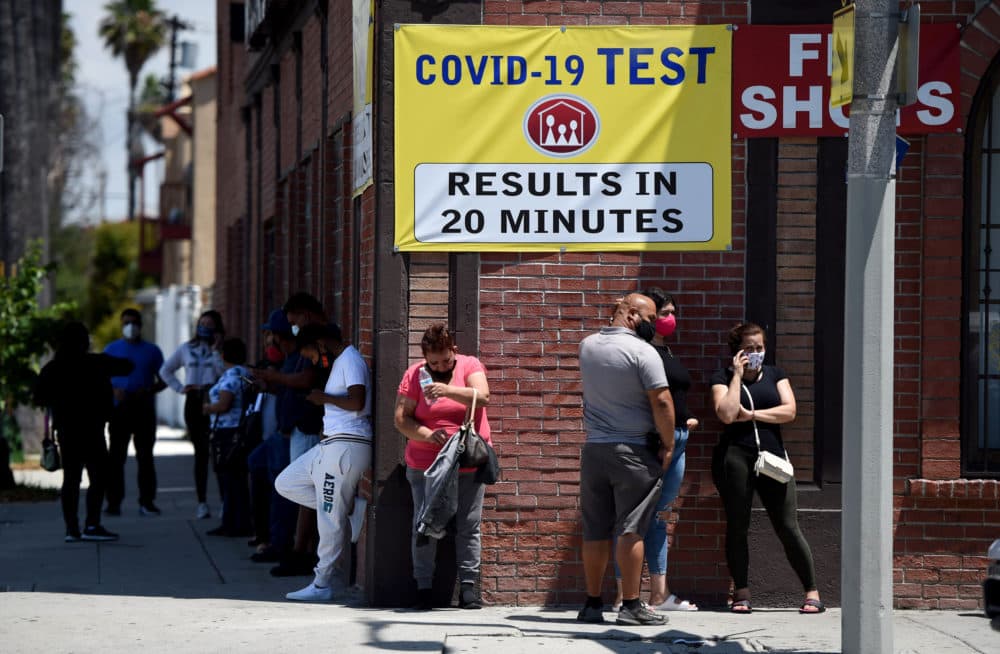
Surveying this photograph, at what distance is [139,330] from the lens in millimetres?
16406

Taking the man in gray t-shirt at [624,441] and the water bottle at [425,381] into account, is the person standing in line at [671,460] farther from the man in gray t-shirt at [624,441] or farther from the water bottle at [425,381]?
the water bottle at [425,381]

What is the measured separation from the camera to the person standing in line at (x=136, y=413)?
15.9 metres

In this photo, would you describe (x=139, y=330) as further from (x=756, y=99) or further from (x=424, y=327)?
(x=756, y=99)

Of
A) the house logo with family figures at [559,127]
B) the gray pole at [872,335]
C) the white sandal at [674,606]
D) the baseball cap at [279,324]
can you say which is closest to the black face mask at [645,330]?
the house logo with family figures at [559,127]

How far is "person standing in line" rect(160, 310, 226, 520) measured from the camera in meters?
15.8

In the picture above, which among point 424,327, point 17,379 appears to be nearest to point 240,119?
point 17,379

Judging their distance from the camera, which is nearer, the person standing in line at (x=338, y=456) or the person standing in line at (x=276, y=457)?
the person standing in line at (x=338, y=456)

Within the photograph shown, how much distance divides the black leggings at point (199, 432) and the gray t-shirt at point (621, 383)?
7335 millimetres

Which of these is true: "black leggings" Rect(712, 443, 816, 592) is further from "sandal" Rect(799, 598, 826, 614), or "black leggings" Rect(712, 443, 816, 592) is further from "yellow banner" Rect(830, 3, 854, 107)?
"yellow banner" Rect(830, 3, 854, 107)

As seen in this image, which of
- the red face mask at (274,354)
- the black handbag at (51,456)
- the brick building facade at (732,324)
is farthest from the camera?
the black handbag at (51,456)

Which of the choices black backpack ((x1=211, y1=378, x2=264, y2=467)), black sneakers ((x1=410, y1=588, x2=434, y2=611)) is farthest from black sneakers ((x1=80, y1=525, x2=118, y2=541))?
black sneakers ((x1=410, y1=588, x2=434, y2=611))

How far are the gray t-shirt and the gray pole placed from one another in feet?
4.53

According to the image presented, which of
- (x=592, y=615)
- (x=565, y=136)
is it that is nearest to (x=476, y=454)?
(x=592, y=615)

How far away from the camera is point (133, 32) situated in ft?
260
